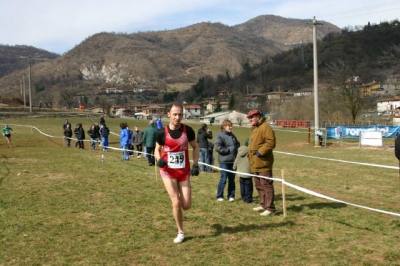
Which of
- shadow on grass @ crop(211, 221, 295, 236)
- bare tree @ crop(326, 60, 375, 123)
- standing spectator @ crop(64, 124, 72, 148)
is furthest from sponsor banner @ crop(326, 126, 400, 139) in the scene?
shadow on grass @ crop(211, 221, 295, 236)

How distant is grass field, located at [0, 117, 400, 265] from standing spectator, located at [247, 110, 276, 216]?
1.38 ft

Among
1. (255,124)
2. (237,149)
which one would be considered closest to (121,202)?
(237,149)

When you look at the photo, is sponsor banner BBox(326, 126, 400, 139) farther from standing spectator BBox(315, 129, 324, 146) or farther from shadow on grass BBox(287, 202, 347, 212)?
shadow on grass BBox(287, 202, 347, 212)

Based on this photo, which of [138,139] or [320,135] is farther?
[320,135]

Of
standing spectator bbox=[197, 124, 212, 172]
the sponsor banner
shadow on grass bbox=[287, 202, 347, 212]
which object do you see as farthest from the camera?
the sponsor banner

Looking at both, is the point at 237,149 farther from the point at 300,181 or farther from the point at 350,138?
the point at 350,138

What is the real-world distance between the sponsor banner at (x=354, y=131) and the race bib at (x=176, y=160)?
86.8 feet

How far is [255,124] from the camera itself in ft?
24.7

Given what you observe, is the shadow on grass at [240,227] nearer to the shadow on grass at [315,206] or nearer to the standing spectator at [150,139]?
the shadow on grass at [315,206]

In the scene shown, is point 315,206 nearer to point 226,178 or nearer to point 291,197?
point 291,197

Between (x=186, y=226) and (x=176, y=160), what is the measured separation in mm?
1571

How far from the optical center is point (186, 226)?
6.98 metres

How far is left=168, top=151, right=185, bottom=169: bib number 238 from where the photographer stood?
19.6ft

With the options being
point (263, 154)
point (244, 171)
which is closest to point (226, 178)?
point (244, 171)
